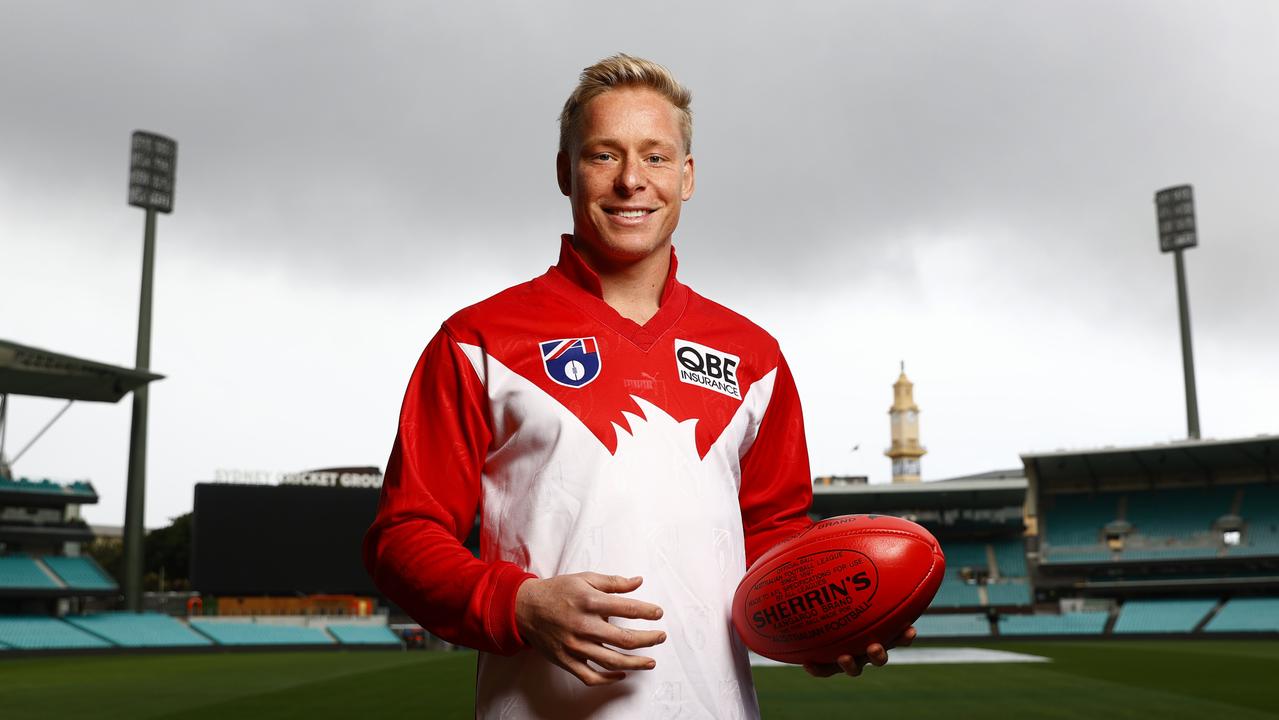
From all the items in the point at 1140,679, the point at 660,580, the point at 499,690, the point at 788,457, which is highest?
the point at 788,457

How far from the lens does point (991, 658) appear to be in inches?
1040

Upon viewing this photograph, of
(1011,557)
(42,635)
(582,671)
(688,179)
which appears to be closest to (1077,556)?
(1011,557)

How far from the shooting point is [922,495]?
4859cm

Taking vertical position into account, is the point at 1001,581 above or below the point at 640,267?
below

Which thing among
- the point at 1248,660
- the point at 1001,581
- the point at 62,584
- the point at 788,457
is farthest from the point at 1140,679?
the point at 62,584

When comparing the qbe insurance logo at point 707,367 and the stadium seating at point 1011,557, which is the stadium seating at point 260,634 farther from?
the qbe insurance logo at point 707,367

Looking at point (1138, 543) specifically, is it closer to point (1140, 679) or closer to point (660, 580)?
point (1140, 679)

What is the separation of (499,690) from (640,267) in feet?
2.89

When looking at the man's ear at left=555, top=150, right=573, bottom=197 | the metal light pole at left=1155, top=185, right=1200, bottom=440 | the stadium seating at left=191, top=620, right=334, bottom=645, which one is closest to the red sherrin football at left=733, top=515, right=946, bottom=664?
the man's ear at left=555, top=150, right=573, bottom=197

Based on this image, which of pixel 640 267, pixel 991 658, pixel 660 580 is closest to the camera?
pixel 660 580

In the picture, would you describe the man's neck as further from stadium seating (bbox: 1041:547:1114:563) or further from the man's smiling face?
stadium seating (bbox: 1041:547:1114:563)

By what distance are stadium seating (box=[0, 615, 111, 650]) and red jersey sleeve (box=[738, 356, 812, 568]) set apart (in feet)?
121

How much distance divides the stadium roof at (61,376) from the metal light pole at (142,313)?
1900mm

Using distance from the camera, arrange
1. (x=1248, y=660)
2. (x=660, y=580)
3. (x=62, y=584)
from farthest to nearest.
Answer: (x=62, y=584) < (x=1248, y=660) < (x=660, y=580)
